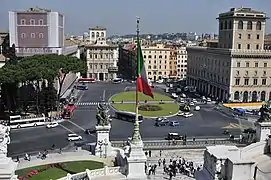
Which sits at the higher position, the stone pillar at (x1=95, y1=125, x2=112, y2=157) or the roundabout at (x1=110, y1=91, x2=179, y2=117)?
the stone pillar at (x1=95, y1=125, x2=112, y2=157)

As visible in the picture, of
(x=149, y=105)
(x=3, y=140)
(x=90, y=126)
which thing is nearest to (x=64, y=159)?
(x=3, y=140)

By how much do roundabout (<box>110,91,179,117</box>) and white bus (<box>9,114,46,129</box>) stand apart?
1367 cm

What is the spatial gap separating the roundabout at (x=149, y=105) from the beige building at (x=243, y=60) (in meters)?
11.5

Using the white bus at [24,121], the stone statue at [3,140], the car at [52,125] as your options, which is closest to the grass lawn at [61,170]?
the stone statue at [3,140]

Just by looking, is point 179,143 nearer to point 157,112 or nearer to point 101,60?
point 157,112

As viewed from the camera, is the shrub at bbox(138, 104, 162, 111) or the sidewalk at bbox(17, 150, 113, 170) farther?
the shrub at bbox(138, 104, 162, 111)

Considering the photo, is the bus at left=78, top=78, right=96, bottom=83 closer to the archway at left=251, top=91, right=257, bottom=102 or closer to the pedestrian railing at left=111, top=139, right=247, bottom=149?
the archway at left=251, top=91, right=257, bottom=102

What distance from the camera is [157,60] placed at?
103 meters

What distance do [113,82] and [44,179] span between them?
77.2m

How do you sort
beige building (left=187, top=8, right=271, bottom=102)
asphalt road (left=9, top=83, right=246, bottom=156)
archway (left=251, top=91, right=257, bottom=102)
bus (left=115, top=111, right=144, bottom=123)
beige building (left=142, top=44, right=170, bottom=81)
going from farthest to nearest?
1. beige building (left=142, top=44, right=170, bottom=81)
2. archway (left=251, top=91, right=257, bottom=102)
3. beige building (left=187, top=8, right=271, bottom=102)
4. bus (left=115, top=111, right=144, bottom=123)
5. asphalt road (left=9, top=83, right=246, bottom=156)

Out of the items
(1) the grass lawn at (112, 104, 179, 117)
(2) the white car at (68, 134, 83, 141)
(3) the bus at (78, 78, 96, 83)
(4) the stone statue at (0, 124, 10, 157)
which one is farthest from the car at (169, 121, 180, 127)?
(3) the bus at (78, 78, 96, 83)

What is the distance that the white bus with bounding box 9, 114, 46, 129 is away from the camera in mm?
43969

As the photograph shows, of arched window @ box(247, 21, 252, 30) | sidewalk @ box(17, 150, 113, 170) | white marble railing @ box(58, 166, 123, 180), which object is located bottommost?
sidewalk @ box(17, 150, 113, 170)

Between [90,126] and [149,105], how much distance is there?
51.9 ft
